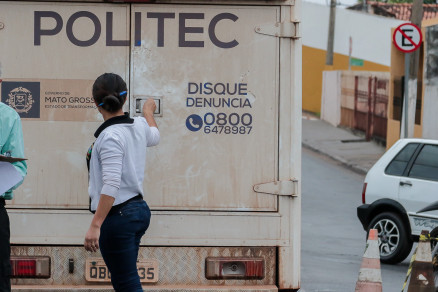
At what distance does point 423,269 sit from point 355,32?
32.8 metres

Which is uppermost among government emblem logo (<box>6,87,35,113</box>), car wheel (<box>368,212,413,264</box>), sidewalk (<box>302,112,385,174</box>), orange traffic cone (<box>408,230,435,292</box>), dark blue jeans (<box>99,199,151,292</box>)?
government emblem logo (<box>6,87,35,113</box>)

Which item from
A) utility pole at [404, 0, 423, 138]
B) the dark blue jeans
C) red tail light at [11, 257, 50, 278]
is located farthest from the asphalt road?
the dark blue jeans

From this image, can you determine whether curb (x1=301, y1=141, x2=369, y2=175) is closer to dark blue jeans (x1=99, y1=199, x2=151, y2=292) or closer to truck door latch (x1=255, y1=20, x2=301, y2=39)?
truck door latch (x1=255, y1=20, x2=301, y2=39)

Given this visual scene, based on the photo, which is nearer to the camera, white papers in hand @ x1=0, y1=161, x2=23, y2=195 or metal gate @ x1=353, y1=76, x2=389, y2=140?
white papers in hand @ x1=0, y1=161, x2=23, y2=195

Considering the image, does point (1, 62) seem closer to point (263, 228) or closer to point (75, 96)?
point (75, 96)

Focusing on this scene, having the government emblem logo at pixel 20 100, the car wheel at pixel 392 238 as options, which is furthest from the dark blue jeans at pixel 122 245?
the car wheel at pixel 392 238

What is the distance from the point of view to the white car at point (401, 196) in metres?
12.5

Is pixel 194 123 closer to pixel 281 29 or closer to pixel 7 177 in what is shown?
pixel 281 29

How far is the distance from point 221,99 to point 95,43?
2.74 feet

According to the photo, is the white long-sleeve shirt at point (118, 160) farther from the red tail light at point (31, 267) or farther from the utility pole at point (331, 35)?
the utility pole at point (331, 35)

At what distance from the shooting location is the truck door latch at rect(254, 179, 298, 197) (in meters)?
6.46

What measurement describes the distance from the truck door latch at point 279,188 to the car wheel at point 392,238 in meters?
6.46

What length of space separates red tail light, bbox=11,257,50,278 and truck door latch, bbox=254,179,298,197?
1.36 metres

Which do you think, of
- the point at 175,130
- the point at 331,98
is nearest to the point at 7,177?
the point at 175,130
